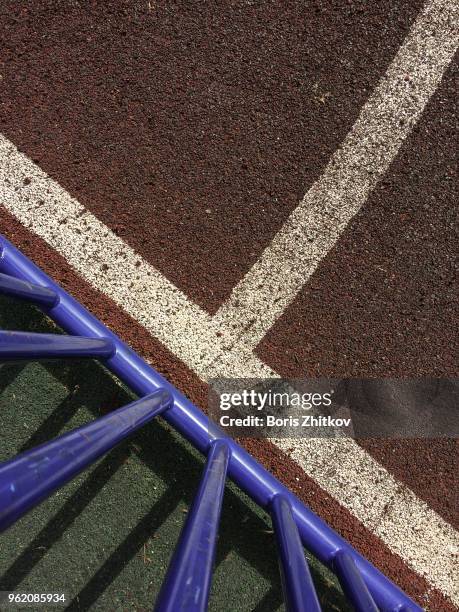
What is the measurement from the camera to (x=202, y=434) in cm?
211

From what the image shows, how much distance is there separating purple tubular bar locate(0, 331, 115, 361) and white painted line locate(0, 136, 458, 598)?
0.43 metres

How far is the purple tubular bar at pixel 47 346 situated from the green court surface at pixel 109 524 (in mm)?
469

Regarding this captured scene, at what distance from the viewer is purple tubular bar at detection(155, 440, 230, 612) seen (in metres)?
0.94

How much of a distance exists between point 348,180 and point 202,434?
56.6 inches

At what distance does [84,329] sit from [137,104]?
118 centimetres

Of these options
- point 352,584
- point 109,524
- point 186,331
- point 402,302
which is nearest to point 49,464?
point 352,584

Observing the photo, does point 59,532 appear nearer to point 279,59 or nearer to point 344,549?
point 344,549

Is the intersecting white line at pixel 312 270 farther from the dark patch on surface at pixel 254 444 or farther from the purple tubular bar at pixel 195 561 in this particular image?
the purple tubular bar at pixel 195 561

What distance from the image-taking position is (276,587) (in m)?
2.36

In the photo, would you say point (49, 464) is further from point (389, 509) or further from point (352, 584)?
point (389, 509)

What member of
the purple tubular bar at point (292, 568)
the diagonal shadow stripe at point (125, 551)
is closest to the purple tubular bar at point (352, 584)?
the purple tubular bar at point (292, 568)

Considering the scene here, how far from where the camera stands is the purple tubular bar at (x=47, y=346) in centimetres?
124

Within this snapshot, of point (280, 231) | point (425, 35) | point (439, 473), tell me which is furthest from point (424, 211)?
point (439, 473)

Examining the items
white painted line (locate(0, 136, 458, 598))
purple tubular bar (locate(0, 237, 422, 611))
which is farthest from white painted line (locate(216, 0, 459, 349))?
purple tubular bar (locate(0, 237, 422, 611))
